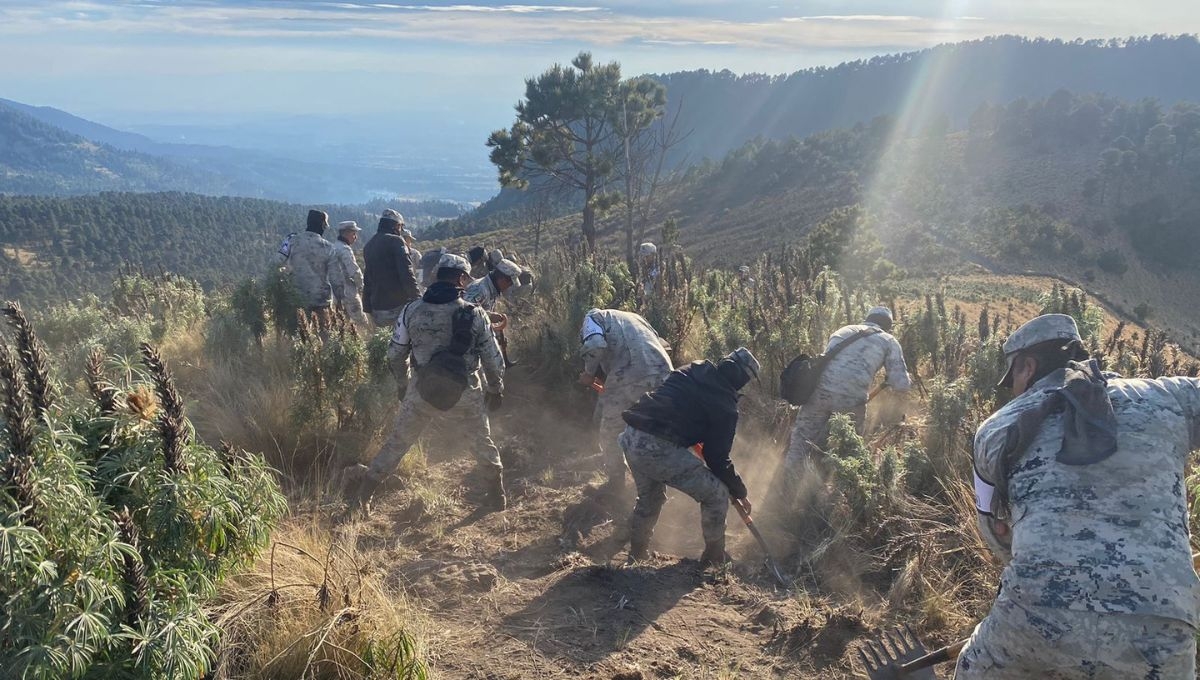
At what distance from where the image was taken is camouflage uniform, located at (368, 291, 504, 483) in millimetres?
5051

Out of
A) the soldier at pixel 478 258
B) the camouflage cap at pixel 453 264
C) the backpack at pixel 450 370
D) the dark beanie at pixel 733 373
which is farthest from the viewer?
the soldier at pixel 478 258

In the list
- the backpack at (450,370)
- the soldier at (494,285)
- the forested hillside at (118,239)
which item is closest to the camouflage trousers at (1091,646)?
the backpack at (450,370)

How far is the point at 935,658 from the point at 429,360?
3.44 meters

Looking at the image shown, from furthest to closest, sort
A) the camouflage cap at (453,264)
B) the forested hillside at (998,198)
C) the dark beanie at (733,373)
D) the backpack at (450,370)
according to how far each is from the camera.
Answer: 1. the forested hillside at (998,198)
2. the camouflage cap at (453,264)
3. the backpack at (450,370)
4. the dark beanie at (733,373)

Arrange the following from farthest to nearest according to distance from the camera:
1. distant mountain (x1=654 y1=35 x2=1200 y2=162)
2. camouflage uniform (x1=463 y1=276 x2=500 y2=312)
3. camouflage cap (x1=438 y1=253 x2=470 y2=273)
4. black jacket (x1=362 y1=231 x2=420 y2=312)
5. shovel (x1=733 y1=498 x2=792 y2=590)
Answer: distant mountain (x1=654 y1=35 x2=1200 y2=162), black jacket (x1=362 y1=231 x2=420 y2=312), camouflage uniform (x1=463 y1=276 x2=500 y2=312), camouflage cap (x1=438 y1=253 x2=470 y2=273), shovel (x1=733 y1=498 x2=792 y2=590)

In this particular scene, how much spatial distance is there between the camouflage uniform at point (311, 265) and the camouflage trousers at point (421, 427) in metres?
3.59

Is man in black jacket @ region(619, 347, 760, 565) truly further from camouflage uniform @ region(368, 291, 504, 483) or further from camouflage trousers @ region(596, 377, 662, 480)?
camouflage uniform @ region(368, 291, 504, 483)

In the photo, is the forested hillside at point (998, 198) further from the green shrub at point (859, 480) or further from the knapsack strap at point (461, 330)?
the knapsack strap at point (461, 330)

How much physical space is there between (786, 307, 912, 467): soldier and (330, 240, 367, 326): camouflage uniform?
5.26 metres

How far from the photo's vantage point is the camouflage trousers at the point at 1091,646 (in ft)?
7.33

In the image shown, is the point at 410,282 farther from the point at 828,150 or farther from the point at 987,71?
the point at 987,71

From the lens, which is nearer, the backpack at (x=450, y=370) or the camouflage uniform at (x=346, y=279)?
the backpack at (x=450, y=370)

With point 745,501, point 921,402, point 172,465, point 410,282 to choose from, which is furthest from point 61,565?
point 921,402

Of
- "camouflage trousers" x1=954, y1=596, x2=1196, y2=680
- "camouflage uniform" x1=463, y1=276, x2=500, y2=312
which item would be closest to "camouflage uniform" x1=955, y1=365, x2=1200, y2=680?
"camouflage trousers" x1=954, y1=596, x2=1196, y2=680
